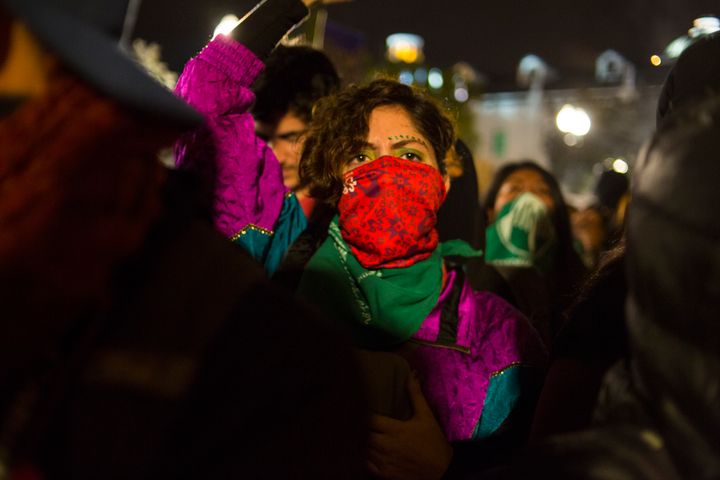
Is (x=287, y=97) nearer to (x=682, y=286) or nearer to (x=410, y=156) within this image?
(x=410, y=156)

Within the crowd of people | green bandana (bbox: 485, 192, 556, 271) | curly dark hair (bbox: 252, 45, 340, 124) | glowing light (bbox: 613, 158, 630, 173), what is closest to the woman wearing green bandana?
green bandana (bbox: 485, 192, 556, 271)

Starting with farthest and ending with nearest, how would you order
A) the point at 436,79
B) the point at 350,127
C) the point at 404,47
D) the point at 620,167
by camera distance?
the point at 404,47
the point at 436,79
the point at 620,167
the point at 350,127

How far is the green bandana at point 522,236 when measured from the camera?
170 inches

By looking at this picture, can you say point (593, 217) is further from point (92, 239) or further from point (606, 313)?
point (92, 239)

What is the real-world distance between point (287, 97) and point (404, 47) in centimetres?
2803

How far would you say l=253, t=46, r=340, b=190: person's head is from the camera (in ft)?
11.3

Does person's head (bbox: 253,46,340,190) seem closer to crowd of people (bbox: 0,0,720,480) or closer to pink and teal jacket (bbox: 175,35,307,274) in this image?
pink and teal jacket (bbox: 175,35,307,274)

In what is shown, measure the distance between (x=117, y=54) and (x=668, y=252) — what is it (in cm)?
95

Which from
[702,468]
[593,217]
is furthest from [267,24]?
[593,217]

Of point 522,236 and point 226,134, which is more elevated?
point 226,134

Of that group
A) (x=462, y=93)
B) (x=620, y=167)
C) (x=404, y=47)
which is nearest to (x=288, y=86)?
(x=620, y=167)

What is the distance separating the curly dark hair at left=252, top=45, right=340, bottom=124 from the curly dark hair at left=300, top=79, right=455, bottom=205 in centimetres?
61

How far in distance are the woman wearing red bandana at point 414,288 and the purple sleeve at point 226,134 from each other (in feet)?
1.01

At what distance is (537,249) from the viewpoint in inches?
175
